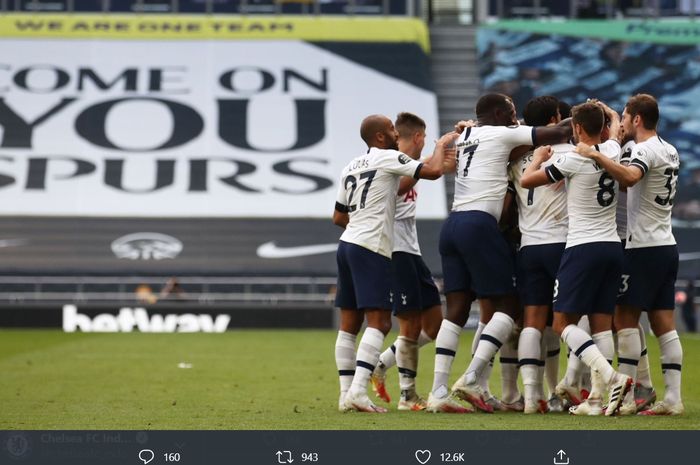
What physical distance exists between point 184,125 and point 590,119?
1169 inches

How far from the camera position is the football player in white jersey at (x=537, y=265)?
31.0 feet

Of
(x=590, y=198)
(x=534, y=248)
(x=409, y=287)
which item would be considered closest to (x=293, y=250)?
(x=409, y=287)

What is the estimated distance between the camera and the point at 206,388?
41.9 feet

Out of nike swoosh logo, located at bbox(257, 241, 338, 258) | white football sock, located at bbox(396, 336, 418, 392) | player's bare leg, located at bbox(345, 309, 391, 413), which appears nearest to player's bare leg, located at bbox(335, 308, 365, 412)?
player's bare leg, located at bbox(345, 309, 391, 413)

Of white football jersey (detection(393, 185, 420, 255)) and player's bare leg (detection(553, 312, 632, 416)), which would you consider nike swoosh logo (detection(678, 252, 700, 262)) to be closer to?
white football jersey (detection(393, 185, 420, 255))

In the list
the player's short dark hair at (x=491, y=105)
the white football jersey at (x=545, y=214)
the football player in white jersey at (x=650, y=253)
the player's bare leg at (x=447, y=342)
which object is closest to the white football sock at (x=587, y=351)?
the football player in white jersey at (x=650, y=253)

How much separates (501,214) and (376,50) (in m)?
31.2

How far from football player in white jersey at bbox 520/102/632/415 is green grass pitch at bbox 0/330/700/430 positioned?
1.81ft

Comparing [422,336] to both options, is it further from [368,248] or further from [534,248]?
[534,248]
